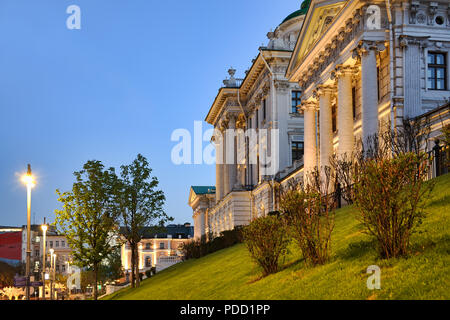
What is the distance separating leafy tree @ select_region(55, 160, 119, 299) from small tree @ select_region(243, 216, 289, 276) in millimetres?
25442

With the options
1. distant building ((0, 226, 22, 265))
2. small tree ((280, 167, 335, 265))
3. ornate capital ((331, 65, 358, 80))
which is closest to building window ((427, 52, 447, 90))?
ornate capital ((331, 65, 358, 80))

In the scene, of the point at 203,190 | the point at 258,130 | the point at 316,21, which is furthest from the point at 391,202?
the point at 203,190

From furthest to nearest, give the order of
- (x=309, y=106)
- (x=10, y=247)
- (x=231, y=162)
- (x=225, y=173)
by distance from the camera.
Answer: (x=10, y=247), (x=225, y=173), (x=231, y=162), (x=309, y=106)

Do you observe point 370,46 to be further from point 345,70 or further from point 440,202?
point 440,202

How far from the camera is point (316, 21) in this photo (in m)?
39.4

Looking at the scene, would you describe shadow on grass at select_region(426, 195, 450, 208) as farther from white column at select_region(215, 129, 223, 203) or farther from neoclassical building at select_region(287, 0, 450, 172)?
white column at select_region(215, 129, 223, 203)

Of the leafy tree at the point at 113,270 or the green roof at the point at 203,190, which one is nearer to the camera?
the green roof at the point at 203,190

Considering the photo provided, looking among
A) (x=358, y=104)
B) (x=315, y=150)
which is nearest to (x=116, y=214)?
(x=315, y=150)

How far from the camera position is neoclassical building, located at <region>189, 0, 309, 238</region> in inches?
2106

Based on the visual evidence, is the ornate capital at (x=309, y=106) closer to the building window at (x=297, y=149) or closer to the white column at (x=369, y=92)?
the building window at (x=297, y=149)

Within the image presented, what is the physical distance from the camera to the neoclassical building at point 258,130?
2106 inches

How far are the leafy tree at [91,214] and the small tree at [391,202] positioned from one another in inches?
1211

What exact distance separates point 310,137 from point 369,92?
1171 centimetres

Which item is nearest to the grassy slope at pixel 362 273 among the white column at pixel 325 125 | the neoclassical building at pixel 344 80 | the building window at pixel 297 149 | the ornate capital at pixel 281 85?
A: the neoclassical building at pixel 344 80
